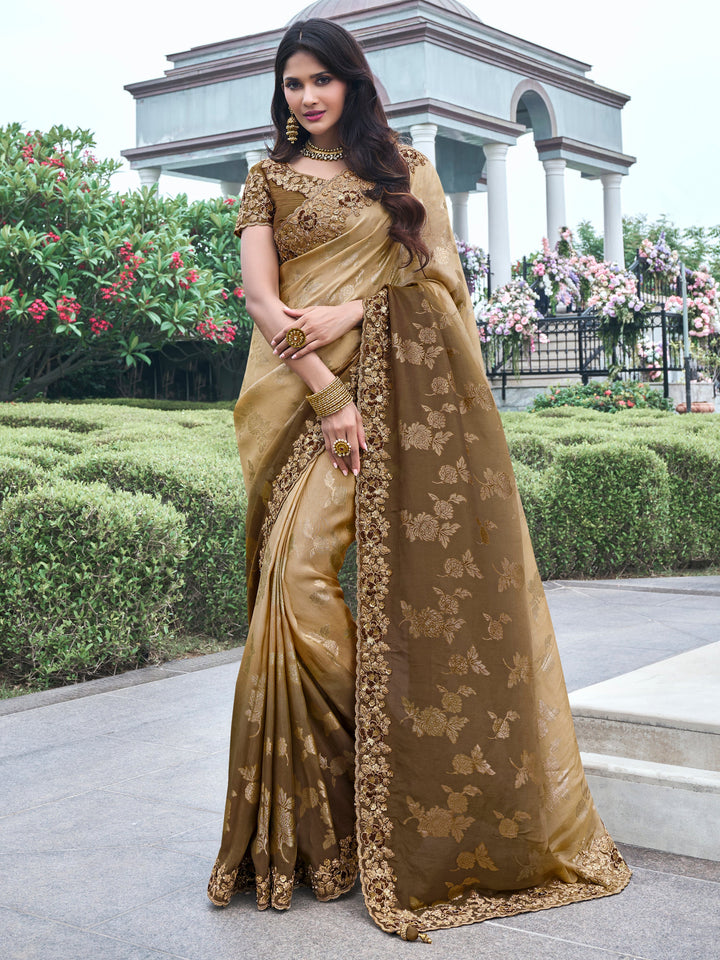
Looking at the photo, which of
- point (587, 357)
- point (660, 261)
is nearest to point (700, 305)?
point (660, 261)

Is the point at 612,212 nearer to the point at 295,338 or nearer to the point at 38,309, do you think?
the point at 38,309

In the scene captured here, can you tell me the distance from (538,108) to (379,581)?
88.4ft

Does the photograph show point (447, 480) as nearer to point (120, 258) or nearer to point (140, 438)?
point (140, 438)

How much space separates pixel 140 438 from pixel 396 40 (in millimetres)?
17498

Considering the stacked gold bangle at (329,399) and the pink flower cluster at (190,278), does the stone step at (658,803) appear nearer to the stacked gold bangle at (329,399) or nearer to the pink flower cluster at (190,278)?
the stacked gold bangle at (329,399)

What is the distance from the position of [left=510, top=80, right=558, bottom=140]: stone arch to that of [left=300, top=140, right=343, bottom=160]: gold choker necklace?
975 inches

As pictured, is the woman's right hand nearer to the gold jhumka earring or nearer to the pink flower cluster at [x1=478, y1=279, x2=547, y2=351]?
the gold jhumka earring

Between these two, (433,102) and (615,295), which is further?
(433,102)

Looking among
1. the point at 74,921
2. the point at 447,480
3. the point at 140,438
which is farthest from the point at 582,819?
the point at 140,438

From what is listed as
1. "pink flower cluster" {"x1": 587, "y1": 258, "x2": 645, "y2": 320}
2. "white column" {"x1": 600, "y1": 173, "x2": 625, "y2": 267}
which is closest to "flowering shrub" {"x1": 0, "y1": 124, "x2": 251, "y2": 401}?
"pink flower cluster" {"x1": 587, "y1": 258, "x2": 645, "y2": 320}

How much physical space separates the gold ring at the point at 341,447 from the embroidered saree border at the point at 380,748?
0.18 ft

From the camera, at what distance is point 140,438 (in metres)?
7.85

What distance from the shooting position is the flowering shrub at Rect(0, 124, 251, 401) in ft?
38.9

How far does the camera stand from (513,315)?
1855 cm
